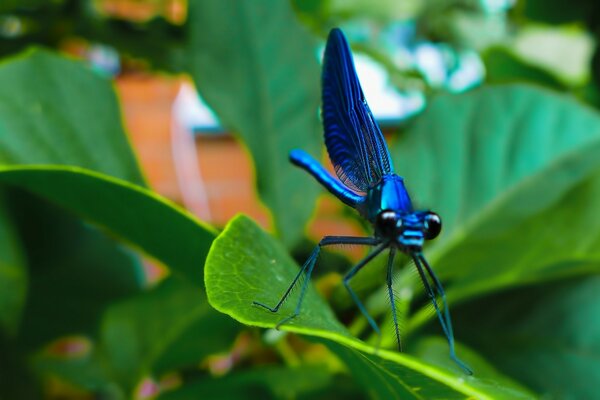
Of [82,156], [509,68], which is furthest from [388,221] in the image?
[509,68]

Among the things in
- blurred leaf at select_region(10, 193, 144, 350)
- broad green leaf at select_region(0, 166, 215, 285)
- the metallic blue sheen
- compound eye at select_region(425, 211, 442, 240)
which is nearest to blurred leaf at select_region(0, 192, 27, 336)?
blurred leaf at select_region(10, 193, 144, 350)

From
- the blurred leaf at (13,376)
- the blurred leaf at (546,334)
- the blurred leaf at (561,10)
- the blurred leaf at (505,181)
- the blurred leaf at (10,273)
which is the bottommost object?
the blurred leaf at (13,376)

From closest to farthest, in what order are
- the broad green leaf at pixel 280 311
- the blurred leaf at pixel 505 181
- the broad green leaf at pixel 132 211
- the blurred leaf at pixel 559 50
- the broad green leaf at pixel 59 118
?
the broad green leaf at pixel 280 311, the broad green leaf at pixel 132 211, the broad green leaf at pixel 59 118, the blurred leaf at pixel 505 181, the blurred leaf at pixel 559 50

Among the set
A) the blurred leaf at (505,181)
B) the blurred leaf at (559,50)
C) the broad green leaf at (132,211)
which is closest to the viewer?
the broad green leaf at (132,211)

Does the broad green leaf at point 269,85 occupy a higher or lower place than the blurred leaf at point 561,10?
lower

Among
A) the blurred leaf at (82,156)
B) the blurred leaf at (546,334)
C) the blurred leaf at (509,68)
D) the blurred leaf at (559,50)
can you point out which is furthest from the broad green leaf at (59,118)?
the blurred leaf at (559,50)

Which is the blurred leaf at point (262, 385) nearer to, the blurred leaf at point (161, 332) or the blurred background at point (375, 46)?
the blurred leaf at point (161, 332)

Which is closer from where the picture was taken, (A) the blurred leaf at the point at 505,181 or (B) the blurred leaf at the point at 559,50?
(A) the blurred leaf at the point at 505,181

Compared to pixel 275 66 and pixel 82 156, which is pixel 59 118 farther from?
pixel 275 66

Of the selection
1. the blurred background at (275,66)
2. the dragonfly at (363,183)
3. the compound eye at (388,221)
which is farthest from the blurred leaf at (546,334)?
the compound eye at (388,221)
